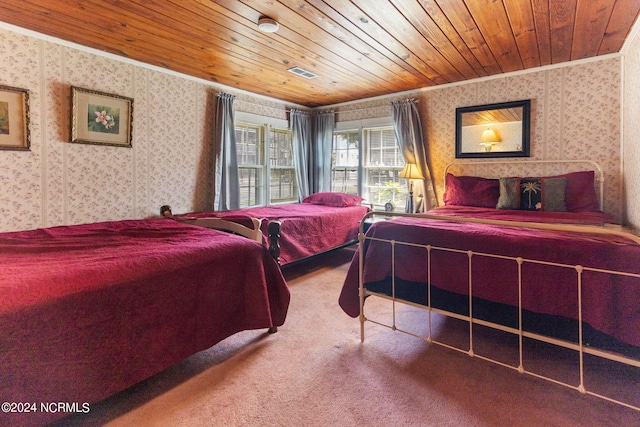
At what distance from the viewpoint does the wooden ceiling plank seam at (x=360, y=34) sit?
7.18 ft

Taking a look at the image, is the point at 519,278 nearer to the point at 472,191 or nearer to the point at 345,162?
the point at 472,191

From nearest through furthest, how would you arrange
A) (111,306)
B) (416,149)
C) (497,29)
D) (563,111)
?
1. (111,306)
2. (497,29)
3. (563,111)
4. (416,149)

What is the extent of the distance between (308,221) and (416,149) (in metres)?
1.71

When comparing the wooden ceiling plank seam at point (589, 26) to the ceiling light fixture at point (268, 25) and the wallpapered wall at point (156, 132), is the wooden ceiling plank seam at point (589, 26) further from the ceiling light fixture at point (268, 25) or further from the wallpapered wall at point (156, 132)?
the ceiling light fixture at point (268, 25)

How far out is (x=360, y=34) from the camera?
2.59 metres

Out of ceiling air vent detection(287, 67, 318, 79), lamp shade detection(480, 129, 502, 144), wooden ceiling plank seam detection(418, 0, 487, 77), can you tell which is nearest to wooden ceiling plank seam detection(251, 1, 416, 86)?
ceiling air vent detection(287, 67, 318, 79)

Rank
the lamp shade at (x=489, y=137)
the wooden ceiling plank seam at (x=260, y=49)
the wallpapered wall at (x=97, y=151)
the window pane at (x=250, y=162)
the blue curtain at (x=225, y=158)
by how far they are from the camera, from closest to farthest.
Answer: the wallpapered wall at (x=97, y=151)
the wooden ceiling plank seam at (x=260, y=49)
the lamp shade at (x=489, y=137)
the blue curtain at (x=225, y=158)
the window pane at (x=250, y=162)

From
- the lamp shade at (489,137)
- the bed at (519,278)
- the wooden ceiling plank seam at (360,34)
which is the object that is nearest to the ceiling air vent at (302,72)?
the wooden ceiling plank seam at (360,34)

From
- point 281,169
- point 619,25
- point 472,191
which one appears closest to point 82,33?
point 281,169

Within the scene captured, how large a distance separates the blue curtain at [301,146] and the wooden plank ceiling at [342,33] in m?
1.35

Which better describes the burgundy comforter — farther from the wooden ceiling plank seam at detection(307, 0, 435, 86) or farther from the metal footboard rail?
the wooden ceiling plank seam at detection(307, 0, 435, 86)

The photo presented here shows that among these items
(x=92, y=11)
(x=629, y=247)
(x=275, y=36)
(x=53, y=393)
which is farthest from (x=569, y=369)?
(x=92, y=11)

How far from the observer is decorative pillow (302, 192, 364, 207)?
4410 mm

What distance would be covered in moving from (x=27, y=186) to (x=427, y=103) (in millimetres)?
4210
